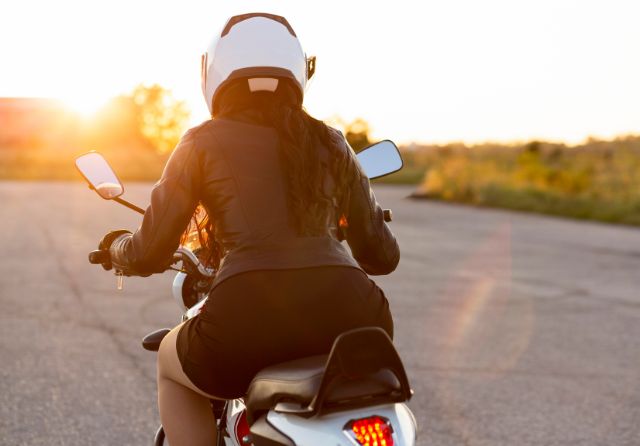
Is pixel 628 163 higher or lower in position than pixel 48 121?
higher

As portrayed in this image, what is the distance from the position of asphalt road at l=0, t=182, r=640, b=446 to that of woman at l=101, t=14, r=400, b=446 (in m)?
2.31

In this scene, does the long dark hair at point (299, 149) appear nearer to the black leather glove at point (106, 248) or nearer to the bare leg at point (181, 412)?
the black leather glove at point (106, 248)

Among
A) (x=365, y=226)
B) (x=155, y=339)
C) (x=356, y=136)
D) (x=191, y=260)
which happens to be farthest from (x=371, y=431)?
(x=356, y=136)

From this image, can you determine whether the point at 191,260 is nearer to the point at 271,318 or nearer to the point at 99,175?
the point at 99,175

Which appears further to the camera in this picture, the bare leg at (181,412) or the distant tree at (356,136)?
the distant tree at (356,136)

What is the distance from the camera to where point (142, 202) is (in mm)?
22328

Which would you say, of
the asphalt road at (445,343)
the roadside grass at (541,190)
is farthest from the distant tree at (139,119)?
the asphalt road at (445,343)

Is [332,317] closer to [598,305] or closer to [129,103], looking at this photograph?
[598,305]

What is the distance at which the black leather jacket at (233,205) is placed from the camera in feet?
7.04

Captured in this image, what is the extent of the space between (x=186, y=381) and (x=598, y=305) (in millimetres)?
7372

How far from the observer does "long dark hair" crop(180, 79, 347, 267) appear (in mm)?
2182

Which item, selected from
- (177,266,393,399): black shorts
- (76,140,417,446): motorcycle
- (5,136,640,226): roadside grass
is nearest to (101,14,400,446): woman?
(177,266,393,399): black shorts

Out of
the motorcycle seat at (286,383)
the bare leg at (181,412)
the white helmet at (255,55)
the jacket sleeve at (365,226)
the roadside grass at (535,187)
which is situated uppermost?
the white helmet at (255,55)

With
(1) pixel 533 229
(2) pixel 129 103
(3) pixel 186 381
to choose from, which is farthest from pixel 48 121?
(3) pixel 186 381
